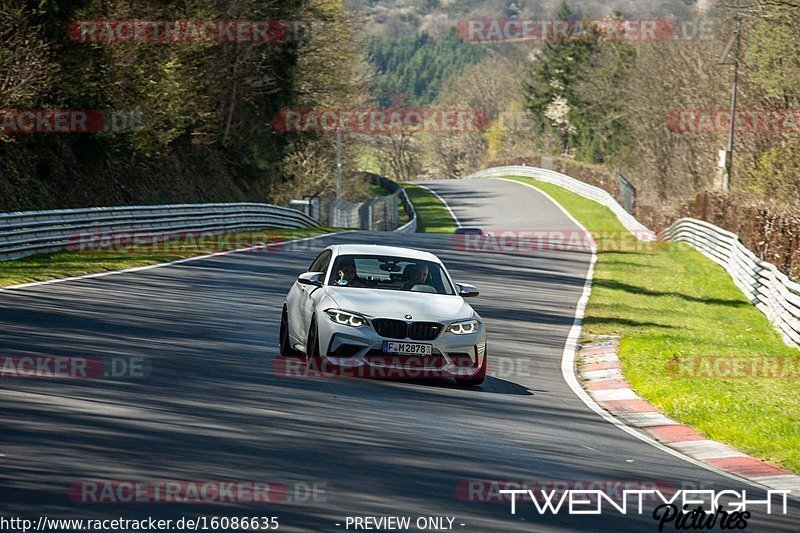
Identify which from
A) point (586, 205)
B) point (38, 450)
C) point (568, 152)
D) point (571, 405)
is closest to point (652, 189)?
point (586, 205)

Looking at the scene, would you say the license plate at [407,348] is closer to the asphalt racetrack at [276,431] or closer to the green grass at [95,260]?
the asphalt racetrack at [276,431]

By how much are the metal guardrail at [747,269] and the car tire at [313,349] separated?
412 inches

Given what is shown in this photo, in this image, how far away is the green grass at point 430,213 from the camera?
74250 millimetres

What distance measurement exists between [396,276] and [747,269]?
18452 millimetres

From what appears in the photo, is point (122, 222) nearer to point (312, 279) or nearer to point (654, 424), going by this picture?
point (312, 279)

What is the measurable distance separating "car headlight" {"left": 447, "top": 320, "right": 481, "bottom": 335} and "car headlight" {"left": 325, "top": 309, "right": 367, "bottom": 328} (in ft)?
3.22

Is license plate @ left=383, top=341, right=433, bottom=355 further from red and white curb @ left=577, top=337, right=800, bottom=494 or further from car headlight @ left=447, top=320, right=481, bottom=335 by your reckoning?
red and white curb @ left=577, top=337, right=800, bottom=494

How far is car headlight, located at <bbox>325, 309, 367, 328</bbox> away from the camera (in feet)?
43.6

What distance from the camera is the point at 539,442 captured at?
10.7 metres

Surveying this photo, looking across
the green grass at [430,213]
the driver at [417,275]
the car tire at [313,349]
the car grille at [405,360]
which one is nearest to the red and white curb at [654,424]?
the car grille at [405,360]

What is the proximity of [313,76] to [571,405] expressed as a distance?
49.1m

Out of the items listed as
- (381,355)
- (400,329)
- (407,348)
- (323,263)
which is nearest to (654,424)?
(407,348)

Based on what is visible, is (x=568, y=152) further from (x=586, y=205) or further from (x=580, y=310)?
(x=580, y=310)

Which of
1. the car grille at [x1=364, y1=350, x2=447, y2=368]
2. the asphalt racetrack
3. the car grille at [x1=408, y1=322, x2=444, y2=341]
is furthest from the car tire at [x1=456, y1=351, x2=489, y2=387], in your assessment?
the car grille at [x1=408, y1=322, x2=444, y2=341]
